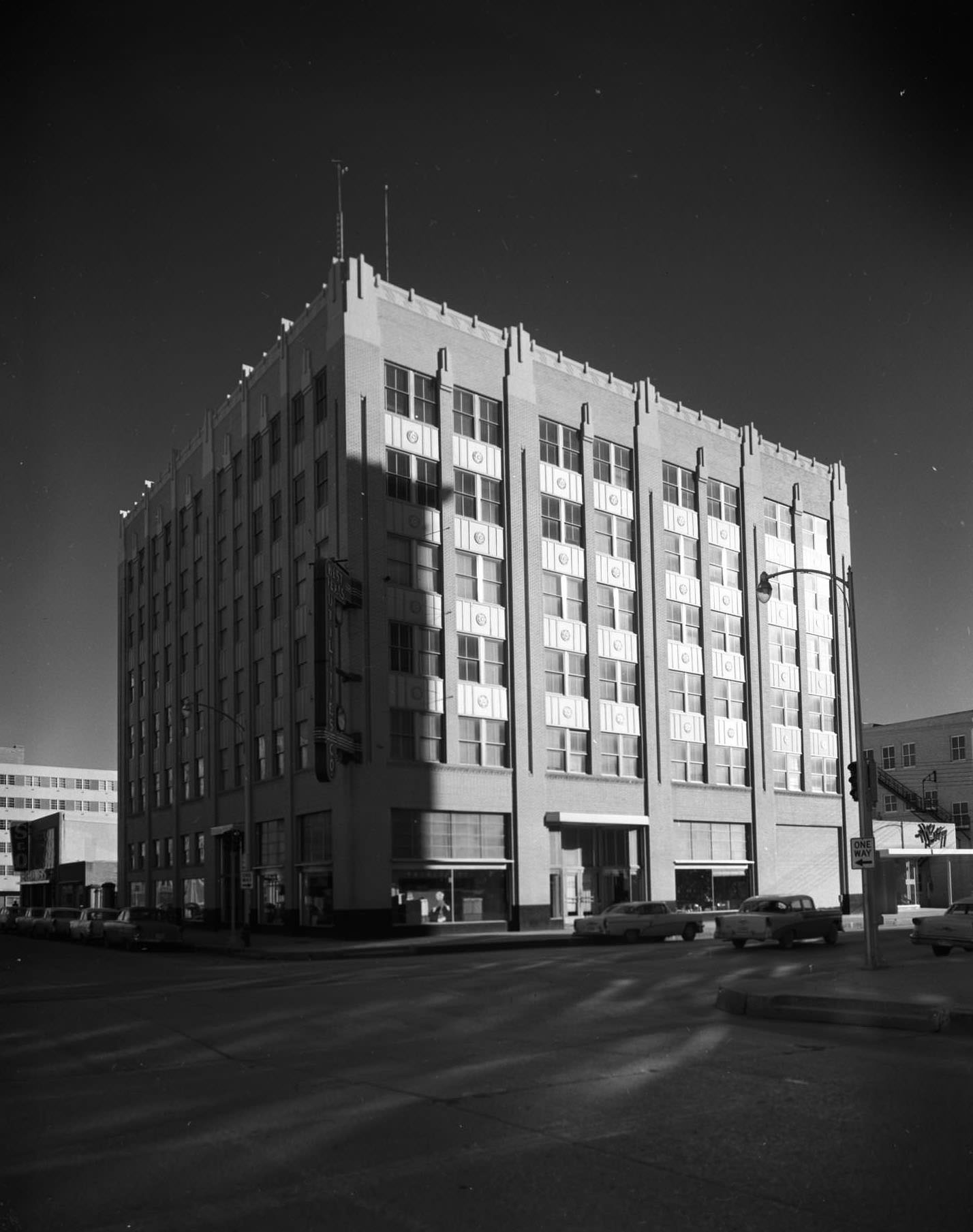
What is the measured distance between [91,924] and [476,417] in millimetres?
24695

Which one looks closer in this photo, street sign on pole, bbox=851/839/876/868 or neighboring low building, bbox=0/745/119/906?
street sign on pole, bbox=851/839/876/868

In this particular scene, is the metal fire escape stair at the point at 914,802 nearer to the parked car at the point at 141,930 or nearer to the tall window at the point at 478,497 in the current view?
the tall window at the point at 478,497

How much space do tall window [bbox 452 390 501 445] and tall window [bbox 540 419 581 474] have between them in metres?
2.78

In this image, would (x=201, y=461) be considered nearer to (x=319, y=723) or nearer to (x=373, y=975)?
(x=319, y=723)

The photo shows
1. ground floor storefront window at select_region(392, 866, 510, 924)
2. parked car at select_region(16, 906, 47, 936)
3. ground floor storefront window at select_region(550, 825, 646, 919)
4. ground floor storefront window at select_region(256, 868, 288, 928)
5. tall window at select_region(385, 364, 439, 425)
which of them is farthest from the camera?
parked car at select_region(16, 906, 47, 936)

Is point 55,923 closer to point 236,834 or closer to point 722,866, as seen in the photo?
point 236,834

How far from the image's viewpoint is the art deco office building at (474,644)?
152 feet

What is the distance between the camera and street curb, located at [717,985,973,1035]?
15.3 metres

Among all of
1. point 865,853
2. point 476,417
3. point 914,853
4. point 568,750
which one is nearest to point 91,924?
point 568,750

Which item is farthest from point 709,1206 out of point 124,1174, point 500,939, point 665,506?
point 665,506

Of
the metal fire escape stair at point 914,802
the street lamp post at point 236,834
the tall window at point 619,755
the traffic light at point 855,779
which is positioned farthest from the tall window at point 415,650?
the metal fire escape stair at point 914,802

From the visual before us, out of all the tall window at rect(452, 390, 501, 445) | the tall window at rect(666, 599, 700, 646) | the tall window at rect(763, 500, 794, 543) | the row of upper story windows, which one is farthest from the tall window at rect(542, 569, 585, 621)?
the row of upper story windows

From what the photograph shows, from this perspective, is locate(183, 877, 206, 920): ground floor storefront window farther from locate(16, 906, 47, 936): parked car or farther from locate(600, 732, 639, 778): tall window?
locate(600, 732, 639, 778): tall window

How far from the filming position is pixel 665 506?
5906 centimetres
